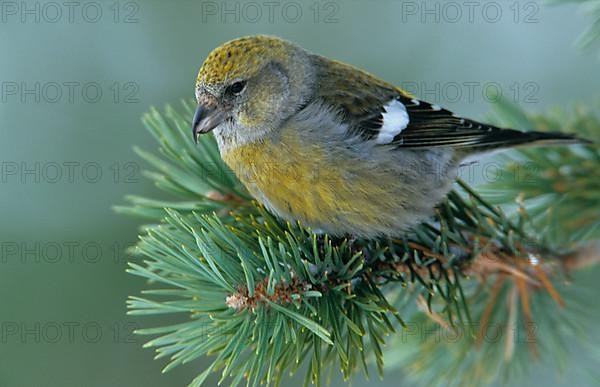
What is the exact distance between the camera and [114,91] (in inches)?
141

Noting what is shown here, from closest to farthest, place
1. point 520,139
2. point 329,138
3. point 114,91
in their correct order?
point 520,139
point 329,138
point 114,91

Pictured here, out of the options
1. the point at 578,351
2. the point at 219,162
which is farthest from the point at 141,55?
the point at 578,351

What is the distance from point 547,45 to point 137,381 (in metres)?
2.83

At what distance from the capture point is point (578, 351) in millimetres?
2172

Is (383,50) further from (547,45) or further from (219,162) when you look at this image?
(219,162)

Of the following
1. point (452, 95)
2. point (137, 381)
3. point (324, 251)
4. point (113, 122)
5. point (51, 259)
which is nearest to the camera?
point (324, 251)

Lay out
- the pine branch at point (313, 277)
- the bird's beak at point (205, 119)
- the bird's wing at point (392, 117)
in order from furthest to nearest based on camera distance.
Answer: the bird's wing at point (392, 117) < the bird's beak at point (205, 119) < the pine branch at point (313, 277)

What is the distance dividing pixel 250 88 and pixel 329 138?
1.12ft

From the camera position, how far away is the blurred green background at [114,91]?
2953mm

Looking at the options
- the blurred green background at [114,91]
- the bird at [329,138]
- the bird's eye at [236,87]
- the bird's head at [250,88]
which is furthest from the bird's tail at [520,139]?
the blurred green background at [114,91]

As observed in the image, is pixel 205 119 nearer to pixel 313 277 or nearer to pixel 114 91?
pixel 313 277

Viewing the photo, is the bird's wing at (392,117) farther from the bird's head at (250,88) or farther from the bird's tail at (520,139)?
the bird's head at (250,88)

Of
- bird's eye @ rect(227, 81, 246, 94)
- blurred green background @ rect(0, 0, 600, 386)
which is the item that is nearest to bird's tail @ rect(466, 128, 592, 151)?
bird's eye @ rect(227, 81, 246, 94)

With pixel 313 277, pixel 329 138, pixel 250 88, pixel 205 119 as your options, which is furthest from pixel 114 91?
pixel 313 277
